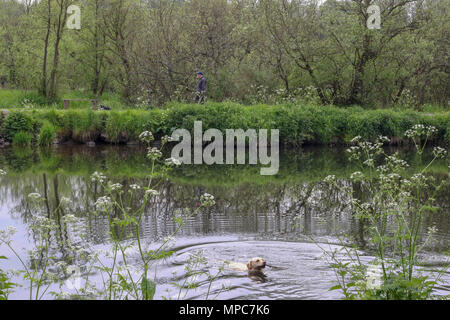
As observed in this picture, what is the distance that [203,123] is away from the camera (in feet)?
65.5

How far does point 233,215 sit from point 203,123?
33.4ft

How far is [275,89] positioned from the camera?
24.3 meters

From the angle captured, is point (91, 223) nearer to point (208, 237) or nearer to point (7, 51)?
point (208, 237)

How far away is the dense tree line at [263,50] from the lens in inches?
938

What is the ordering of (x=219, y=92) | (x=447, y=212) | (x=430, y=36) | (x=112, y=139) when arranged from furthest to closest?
(x=430, y=36)
(x=219, y=92)
(x=112, y=139)
(x=447, y=212)

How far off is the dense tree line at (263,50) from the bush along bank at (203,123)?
2.21 m

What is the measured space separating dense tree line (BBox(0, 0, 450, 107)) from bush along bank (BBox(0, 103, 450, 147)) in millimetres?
2215

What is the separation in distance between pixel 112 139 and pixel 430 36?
15.7 meters

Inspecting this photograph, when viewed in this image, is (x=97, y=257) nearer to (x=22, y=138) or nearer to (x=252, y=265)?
(x=252, y=265)

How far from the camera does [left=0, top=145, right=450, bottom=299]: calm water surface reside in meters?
6.72

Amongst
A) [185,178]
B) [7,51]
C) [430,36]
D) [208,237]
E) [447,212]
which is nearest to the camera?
[208,237]

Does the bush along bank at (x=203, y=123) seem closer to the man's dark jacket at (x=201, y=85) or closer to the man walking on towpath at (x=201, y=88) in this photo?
the man walking on towpath at (x=201, y=88)
